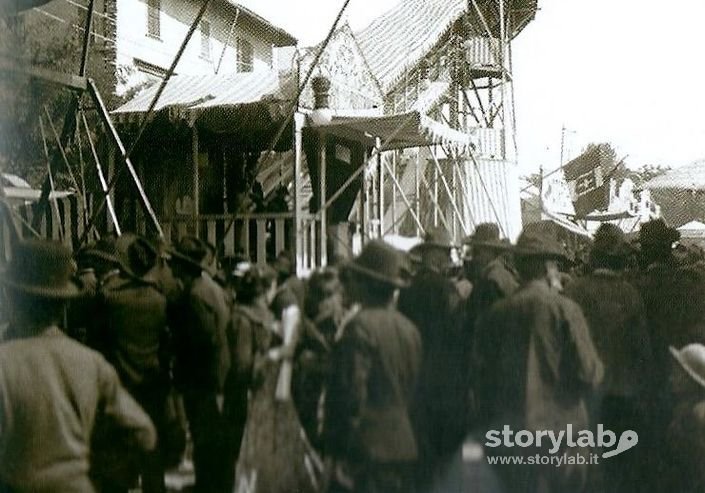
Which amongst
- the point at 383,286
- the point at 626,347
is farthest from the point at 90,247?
the point at 626,347

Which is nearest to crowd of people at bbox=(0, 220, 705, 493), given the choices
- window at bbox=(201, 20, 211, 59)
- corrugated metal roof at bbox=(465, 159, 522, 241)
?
corrugated metal roof at bbox=(465, 159, 522, 241)

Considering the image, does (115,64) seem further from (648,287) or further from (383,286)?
(648,287)

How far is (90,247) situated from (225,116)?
1.33 m

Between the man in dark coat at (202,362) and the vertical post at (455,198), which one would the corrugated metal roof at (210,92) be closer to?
the vertical post at (455,198)

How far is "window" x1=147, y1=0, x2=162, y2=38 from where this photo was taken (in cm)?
582

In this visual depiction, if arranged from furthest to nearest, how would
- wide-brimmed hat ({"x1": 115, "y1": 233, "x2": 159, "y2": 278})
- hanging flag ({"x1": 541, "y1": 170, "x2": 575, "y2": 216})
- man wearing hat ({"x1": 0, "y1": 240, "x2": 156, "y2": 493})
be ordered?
hanging flag ({"x1": 541, "y1": 170, "x2": 575, "y2": 216})
wide-brimmed hat ({"x1": 115, "y1": 233, "x2": 159, "y2": 278})
man wearing hat ({"x1": 0, "y1": 240, "x2": 156, "y2": 493})

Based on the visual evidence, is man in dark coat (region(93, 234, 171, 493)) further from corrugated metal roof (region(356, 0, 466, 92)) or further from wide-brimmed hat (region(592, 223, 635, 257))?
corrugated metal roof (region(356, 0, 466, 92))

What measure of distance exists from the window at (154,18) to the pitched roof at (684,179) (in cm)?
402

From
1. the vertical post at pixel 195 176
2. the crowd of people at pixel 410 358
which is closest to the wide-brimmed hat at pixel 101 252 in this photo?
the crowd of people at pixel 410 358

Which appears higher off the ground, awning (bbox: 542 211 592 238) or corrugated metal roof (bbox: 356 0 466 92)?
corrugated metal roof (bbox: 356 0 466 92)

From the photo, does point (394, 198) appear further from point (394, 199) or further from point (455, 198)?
point (455, 198)

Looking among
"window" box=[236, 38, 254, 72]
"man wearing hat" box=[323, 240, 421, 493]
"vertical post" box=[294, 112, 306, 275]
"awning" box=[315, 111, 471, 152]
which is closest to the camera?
"man wearing hat" box=[323, 240, 421, 493]

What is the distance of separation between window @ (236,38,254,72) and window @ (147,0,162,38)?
0.75 m

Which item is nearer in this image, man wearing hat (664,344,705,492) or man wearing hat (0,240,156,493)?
man wearing hat (0,240,156,493)
